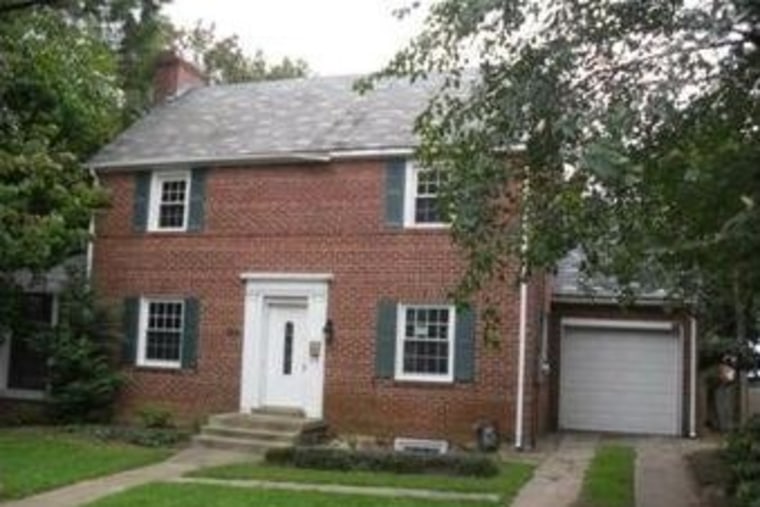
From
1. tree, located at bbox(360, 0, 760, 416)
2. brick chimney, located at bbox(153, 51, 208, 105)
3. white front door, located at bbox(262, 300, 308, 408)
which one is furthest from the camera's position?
brick chimney, located at bbox(153, 51, 208, 105)

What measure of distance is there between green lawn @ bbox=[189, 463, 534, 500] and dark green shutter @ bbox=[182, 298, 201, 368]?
5798 mm

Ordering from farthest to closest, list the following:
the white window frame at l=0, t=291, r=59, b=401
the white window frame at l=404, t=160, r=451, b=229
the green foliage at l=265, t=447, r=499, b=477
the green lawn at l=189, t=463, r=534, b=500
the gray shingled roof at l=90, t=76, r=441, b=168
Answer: the white window frame at l=0, t=291, r=59, b=401 → the gray shingled roof at l=90, t=76, r=441, b=168 → the white window frame at l=404, t=160, r=451, b=229 → the green foliage at l=265, t=447, r=499, b=477 → the green lawn at l=189, t=463, r=534, b=500

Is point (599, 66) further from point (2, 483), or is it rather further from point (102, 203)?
point (102, 203)

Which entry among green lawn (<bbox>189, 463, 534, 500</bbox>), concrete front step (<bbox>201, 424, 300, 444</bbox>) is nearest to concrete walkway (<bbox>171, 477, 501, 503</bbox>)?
green lawn (<bbox>189, 463, 534, 500</bbox>)

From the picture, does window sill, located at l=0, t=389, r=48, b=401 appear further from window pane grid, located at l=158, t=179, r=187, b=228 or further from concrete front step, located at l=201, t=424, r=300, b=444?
concrete front step, located at l=201, t=424, r=300, b=444

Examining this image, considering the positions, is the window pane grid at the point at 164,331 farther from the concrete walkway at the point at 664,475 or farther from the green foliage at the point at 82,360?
the concrete walkway at the point at 664,475

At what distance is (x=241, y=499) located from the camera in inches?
600

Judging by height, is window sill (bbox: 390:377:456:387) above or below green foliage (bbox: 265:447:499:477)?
above

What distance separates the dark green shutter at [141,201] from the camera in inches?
990

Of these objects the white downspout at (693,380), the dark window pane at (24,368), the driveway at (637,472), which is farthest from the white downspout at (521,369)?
the dark window pane at (24,368)

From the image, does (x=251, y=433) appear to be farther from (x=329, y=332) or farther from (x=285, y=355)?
(x=329, y=332)

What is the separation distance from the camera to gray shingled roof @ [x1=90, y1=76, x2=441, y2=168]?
78.5 ft

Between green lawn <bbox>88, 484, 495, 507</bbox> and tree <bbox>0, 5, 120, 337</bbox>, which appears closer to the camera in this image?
green lawn <bbox>88, 484, 495, 507</bbox>

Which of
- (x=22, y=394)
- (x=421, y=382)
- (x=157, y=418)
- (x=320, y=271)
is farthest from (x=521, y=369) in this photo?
(x=22, y=394)
